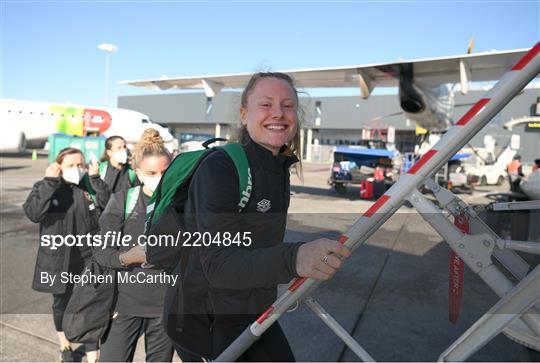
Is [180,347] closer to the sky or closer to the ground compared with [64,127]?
closer to the ground

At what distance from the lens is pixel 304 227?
183 centimetres

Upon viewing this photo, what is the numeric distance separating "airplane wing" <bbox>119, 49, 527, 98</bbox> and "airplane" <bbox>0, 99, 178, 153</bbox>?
5.85 metres

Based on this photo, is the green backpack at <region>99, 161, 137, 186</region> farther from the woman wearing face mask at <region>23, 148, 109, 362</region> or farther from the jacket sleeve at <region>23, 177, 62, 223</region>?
the jacket sleeve at <region>23, 177, 62, 223</region>

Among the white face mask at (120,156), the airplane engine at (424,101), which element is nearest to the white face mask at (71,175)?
the white face mask at (120,156)

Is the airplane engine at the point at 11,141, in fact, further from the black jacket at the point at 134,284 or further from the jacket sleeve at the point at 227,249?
the jacket sleeve at the point at 227,249

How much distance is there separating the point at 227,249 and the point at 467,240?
75 cm

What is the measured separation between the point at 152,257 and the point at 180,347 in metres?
0.41

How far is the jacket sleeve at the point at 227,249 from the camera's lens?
1.09 m

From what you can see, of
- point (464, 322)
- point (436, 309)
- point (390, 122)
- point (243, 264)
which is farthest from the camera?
point (390, 122)

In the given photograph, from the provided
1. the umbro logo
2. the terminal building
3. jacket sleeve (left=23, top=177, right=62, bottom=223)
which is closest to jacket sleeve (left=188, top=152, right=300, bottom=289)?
the umbro logo

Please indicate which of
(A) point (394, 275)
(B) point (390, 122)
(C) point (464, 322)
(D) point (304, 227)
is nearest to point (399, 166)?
(A) point (394, 275)

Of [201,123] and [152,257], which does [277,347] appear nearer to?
[152,257]

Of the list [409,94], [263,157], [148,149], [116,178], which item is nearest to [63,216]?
[148,149]

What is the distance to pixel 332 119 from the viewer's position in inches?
1761
